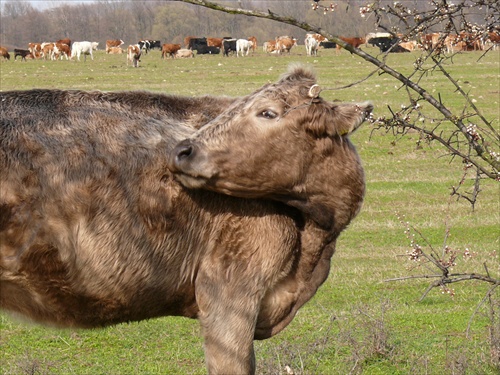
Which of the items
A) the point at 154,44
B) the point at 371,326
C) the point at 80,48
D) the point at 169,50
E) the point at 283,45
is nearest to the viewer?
the point at 371,326

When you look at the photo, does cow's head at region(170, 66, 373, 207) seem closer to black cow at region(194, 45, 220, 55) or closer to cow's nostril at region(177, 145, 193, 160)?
cow's nostril at region(177, 145, 193, 160)

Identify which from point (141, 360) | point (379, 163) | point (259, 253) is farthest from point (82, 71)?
point (259, 253)

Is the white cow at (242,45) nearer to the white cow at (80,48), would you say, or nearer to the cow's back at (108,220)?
the white cow at (80,48)

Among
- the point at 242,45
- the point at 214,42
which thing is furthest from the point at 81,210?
the point at 214,42

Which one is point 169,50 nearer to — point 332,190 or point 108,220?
point 332,190

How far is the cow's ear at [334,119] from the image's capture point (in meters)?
4.87

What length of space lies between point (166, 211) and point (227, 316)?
2.29 ft

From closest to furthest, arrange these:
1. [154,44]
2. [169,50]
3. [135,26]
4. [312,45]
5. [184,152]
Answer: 1. [184,152]
2. [312,45]
3. [169,50]
4. [154,44]
5. [135,26]

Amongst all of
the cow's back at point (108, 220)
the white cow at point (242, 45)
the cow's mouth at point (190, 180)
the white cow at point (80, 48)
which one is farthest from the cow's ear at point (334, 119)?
the white cow at point (242, 45)

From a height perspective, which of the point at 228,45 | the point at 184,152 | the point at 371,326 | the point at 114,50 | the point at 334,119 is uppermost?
the point at 334,119

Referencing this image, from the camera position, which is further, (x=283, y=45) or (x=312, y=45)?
(x=283, y=45)

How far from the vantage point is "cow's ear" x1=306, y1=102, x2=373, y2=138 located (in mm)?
4867

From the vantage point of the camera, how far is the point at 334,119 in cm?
490

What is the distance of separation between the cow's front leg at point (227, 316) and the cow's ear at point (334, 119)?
950 mm
